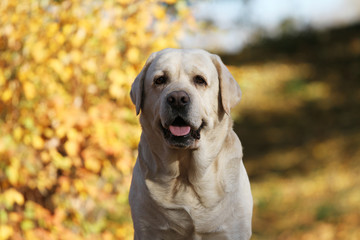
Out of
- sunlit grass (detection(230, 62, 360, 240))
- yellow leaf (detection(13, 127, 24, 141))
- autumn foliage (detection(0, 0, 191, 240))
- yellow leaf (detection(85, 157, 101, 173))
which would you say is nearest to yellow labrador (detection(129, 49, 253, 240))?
autumn foliage (detection(0, 0, 191, 240))

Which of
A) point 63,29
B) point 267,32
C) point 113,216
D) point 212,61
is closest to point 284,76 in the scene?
point 267,32

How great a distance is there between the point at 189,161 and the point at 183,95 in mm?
508

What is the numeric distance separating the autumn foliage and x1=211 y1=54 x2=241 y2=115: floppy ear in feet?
5.39

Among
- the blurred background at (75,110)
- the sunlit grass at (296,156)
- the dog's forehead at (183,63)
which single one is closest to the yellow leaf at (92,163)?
the blurred background at (75,110)

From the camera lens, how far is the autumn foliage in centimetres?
463

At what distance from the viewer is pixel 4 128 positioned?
4.79m

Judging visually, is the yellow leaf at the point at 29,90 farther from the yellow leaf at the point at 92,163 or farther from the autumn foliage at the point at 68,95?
the yellow leaf at the point at 92,163

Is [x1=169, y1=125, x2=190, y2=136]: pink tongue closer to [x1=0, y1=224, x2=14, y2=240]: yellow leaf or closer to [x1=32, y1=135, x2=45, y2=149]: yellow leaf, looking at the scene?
[x1=32, y1=135, x2=45, y2=149]: yellow leaf

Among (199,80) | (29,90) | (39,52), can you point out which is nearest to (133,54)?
(39,52)

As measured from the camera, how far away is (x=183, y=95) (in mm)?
2852

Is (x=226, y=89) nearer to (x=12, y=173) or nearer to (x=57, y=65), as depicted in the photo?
(x=57, y=65)

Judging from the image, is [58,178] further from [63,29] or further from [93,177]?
[63,29]

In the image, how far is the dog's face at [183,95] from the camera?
2.89 m

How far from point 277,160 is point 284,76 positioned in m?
2.22
